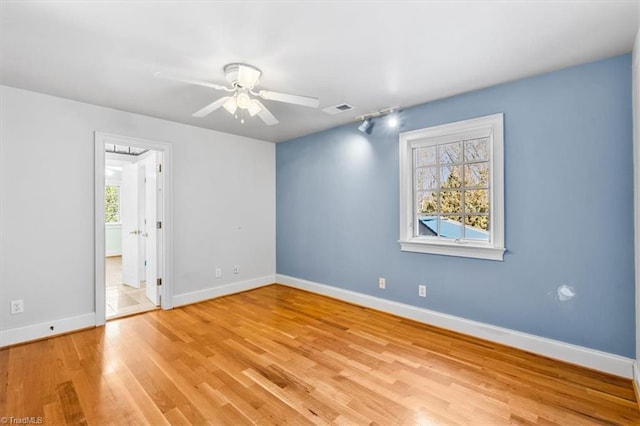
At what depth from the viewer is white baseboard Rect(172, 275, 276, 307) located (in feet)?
13.2

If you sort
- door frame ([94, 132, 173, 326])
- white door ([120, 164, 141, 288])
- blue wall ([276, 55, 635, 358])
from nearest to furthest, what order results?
blue wall ([276, 55, 635, 358]), door frame ([94, 132, 173, 326]), white door ([120, 164, 141, 288])

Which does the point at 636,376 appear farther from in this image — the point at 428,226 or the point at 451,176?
the point at 451,176

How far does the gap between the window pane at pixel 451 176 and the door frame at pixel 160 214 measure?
11.2 feet

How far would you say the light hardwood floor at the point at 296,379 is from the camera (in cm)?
188

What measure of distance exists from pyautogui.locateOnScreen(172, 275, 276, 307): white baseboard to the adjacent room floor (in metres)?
0.34

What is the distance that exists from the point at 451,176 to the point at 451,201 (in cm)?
27

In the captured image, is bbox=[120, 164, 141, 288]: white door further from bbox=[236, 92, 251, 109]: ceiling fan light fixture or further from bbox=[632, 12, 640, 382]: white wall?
bbox=[632, 12, 640, 382]: white wall

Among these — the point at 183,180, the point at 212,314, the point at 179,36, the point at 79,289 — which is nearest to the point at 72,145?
the point at 183,180

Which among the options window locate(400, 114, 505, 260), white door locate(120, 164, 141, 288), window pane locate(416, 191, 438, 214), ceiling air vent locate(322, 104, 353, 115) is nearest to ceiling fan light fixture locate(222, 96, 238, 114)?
ceiling air vent locate(322, 104, 353, 115)

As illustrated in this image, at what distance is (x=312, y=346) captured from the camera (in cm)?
283

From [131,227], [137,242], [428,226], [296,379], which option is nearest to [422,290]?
[428,226]

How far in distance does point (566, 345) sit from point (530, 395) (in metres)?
0.77

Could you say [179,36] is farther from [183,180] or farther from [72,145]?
[183,180]

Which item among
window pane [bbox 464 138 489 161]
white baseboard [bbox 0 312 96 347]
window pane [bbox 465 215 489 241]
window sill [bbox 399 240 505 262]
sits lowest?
white baseboard [bbox 0 312 96 347]
